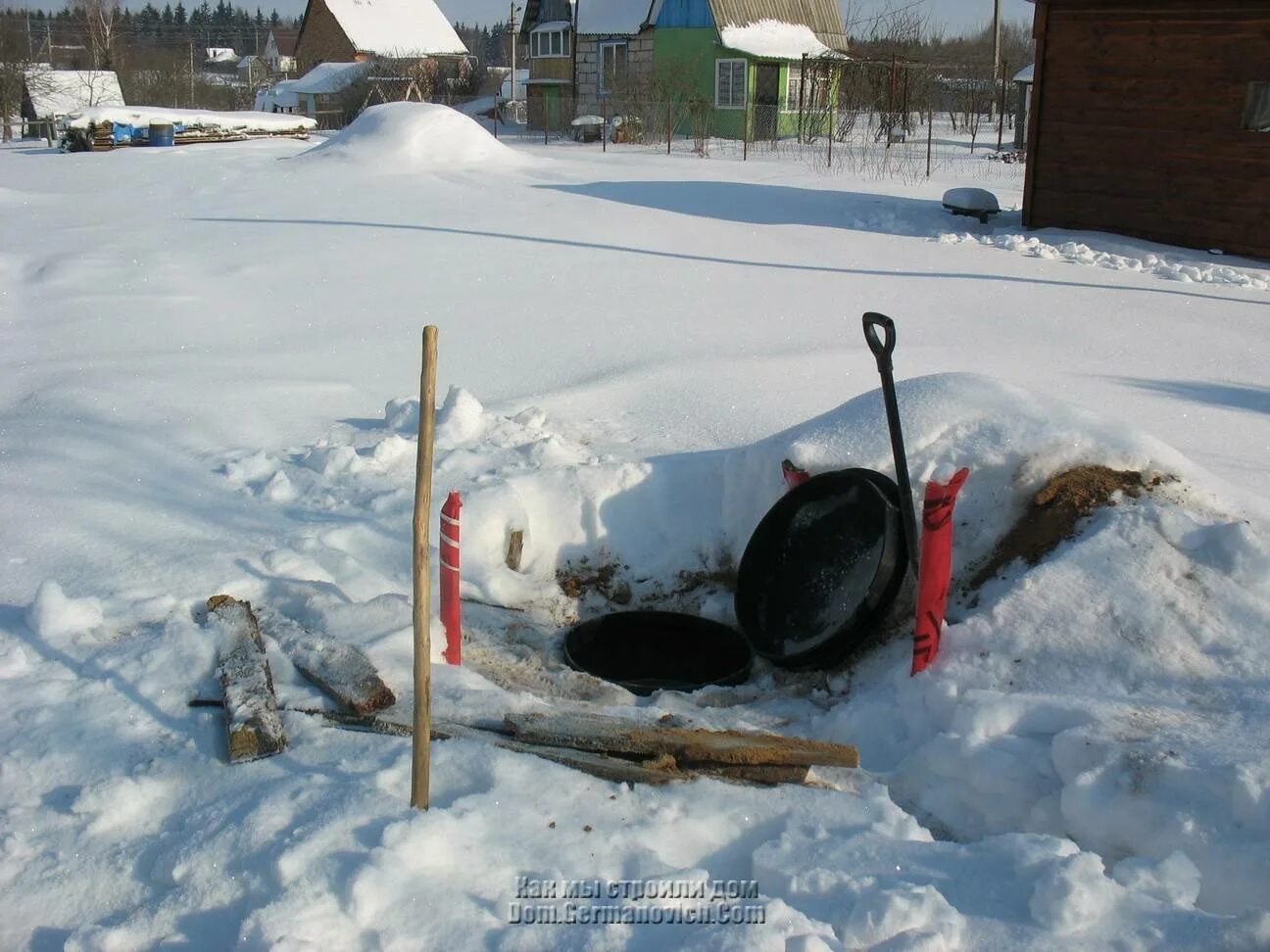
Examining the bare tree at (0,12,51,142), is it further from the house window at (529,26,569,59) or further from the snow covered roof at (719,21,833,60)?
the snow covered roof at (719,21,833,60)

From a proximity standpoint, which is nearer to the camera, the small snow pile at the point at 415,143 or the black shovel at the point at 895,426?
the black shovel at the point at 895,426

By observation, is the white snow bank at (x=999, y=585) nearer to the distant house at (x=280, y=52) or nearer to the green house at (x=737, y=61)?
the green house at (x=737, y=61)

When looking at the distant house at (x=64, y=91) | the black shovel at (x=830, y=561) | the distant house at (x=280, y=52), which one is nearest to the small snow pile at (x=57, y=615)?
the black shovel at (x=830, y=561)

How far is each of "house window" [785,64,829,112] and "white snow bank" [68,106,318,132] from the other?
583 inches

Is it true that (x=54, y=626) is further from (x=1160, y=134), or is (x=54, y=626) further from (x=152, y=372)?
(x=1160, y=134)

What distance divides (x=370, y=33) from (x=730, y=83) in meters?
25.0

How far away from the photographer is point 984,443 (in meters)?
4.72

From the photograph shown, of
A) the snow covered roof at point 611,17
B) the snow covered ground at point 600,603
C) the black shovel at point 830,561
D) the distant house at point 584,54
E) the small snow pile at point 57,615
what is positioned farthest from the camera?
the snow covered roof at point 611,17

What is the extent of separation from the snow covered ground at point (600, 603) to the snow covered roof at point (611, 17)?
91.5 ft

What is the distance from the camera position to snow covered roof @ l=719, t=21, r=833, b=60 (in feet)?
106

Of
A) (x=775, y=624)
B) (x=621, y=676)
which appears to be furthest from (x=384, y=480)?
(x=775, y=624)

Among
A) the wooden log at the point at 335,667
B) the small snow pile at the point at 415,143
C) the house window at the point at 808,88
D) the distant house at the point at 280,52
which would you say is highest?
the distant house at the point at 280,52

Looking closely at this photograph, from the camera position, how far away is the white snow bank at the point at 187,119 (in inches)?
1122

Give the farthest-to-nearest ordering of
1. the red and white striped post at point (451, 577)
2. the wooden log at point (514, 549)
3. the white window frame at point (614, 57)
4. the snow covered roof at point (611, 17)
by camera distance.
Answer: the white window frame at point (614, 57)
the snow covered roof at point (611, 17)
the wooden log at point (514, 549)
the red and white striped post at point (451, 577)
